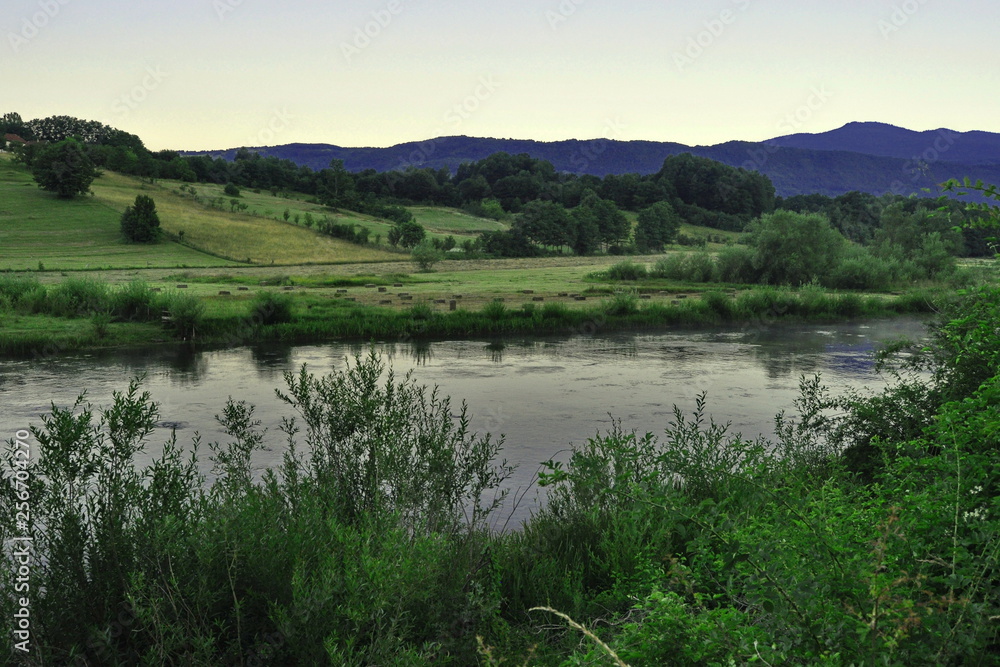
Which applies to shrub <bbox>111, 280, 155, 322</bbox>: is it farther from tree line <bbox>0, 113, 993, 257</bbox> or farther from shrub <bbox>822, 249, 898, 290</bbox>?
tree line <bbox>0, 113, 993, 257</bbox>

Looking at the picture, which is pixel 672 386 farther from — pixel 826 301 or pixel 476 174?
pixel 476 174

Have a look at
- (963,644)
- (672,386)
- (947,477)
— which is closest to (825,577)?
(963,644)

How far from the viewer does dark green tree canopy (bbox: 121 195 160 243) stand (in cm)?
6247

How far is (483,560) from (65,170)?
81972 mm

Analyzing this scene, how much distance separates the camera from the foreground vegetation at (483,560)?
271 cm

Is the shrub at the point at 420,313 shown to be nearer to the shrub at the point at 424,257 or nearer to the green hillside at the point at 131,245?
the green hillside at the point at 131,245

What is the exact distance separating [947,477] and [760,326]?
2870 cm

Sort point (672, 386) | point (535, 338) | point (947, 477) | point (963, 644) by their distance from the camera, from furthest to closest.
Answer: point (535, 338), point (672, 386), point (947, 477), point (963, 644)

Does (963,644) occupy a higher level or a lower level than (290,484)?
higher

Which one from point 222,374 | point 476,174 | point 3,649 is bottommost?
point 222,374

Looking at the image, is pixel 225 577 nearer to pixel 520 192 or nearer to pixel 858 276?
pixel 858 276

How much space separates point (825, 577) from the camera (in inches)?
111

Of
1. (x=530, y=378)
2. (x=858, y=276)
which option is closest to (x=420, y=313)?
(x=530, y=378)

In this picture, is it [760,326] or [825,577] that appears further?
[760,326]
